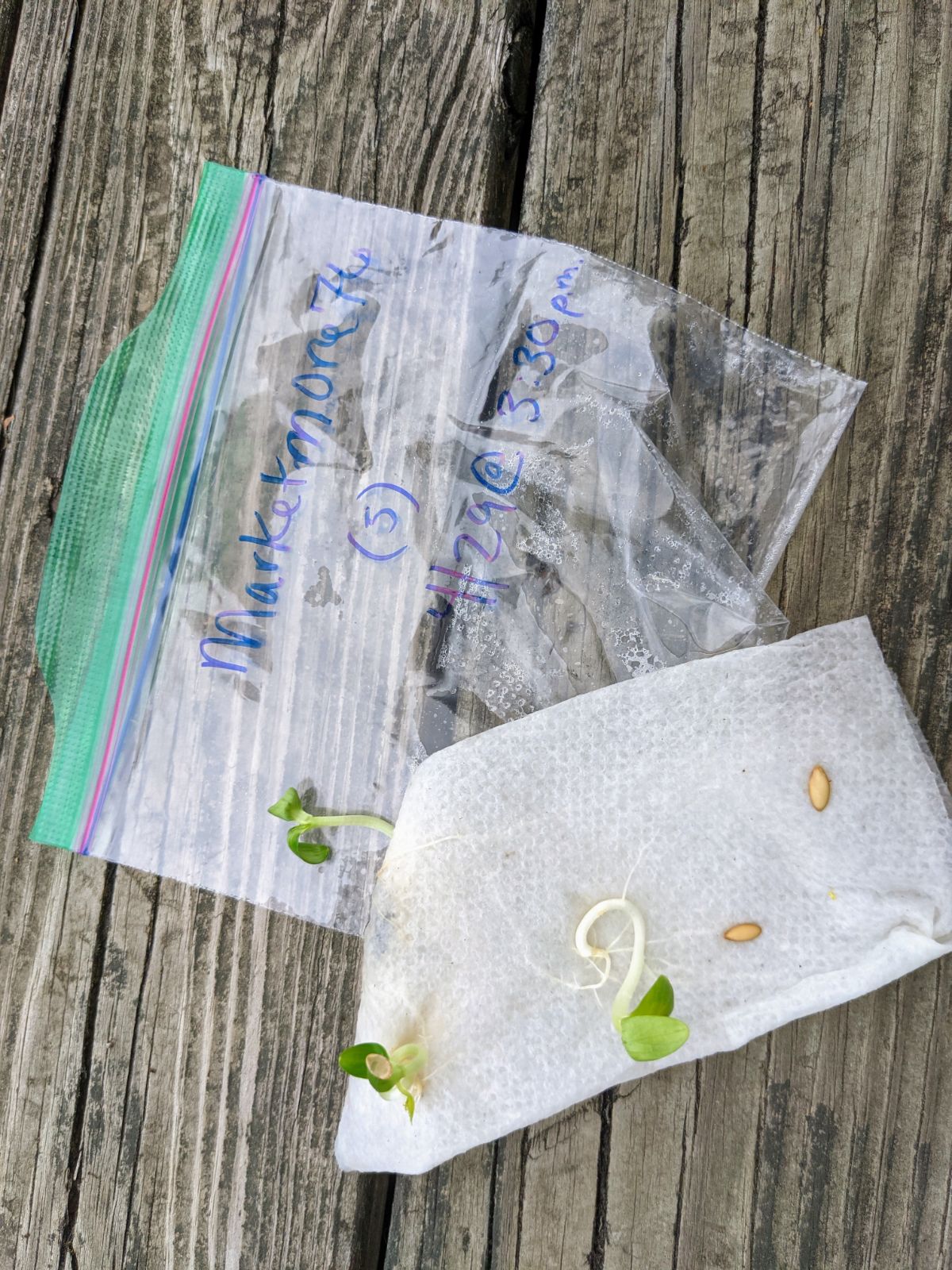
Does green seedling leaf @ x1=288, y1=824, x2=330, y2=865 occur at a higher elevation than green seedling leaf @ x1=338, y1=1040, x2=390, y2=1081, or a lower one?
higher

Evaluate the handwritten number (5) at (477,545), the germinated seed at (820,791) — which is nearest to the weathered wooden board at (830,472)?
the germinated seed at (820,791)

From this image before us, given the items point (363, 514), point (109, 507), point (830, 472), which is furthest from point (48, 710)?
point (830, 472)

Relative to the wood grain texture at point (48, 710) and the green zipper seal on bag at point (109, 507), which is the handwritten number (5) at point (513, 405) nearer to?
the wood grain texture at point (48, 710)

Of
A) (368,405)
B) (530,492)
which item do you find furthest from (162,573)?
(530,492)

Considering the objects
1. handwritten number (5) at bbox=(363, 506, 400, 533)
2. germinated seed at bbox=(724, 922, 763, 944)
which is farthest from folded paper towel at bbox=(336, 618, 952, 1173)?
handwritten number (5) at bbox=(363, 506, 400, 533)

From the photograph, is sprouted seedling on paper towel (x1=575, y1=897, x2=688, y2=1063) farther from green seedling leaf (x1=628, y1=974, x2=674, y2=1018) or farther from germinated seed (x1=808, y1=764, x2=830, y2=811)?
germinated seed (x1=808, y1=764, x2=830, y2=811)

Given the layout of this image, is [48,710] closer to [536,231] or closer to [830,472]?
[536,231]

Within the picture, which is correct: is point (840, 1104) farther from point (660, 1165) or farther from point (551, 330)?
point (551, 330)
